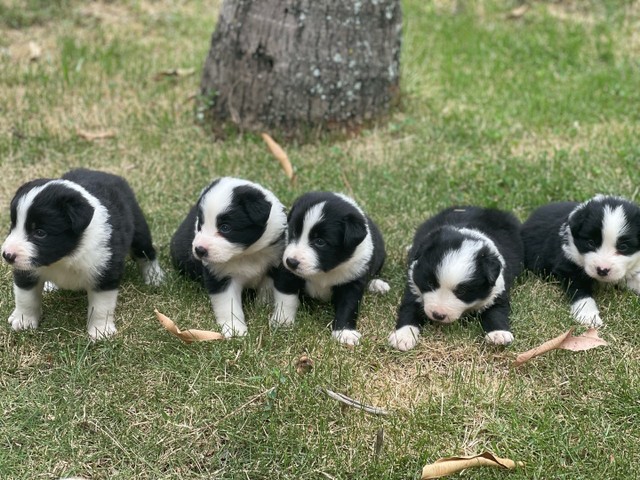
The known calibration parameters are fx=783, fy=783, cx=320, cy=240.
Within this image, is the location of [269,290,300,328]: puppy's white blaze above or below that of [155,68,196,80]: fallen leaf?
above

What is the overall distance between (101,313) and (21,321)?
0.50 metres

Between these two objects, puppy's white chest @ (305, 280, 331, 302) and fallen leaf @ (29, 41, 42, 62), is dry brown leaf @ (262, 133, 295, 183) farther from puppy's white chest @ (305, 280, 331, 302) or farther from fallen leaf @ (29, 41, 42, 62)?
fallen leaf @ (29, 41, 42, 62)

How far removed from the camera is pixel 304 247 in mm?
4887

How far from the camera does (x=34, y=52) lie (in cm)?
938

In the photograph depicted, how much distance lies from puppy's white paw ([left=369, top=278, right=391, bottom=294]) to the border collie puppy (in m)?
0.75

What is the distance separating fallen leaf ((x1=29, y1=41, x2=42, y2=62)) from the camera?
9.30m

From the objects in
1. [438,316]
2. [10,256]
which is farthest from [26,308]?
[438,316]

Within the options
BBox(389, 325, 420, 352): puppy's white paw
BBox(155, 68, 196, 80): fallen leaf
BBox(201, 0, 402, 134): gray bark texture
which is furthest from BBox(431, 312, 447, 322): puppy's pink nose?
BBox(155, 68, 196, 80): fallen leaf

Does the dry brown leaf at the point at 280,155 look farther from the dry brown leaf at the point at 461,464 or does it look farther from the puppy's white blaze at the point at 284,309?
the dry brown leaf at the point at 461,464

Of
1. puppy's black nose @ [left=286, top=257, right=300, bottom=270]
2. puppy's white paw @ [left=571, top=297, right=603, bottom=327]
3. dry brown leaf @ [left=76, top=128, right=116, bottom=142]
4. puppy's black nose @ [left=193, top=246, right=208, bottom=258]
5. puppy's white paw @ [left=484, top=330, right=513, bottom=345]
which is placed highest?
puppy's black nose @ [left=286, top=257, right=300, bottom=270]

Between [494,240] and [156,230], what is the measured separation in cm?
268

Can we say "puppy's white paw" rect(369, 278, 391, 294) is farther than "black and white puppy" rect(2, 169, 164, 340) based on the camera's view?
Yes

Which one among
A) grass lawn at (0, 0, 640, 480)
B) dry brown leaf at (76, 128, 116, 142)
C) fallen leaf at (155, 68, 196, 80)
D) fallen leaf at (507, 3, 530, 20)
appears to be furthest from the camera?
fallen leaf at (507, 3, 530, 20)

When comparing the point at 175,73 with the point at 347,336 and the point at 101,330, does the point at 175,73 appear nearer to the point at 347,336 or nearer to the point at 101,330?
the point at 101,330
